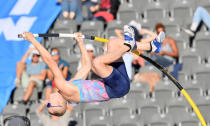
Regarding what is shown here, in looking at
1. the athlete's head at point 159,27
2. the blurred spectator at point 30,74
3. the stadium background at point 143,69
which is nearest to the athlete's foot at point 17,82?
the blurred spectator at point 30,74

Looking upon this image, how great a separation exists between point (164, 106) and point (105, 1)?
364 centimetres

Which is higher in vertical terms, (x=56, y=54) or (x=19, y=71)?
(x=56, y=54)

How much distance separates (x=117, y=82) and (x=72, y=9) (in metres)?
6.04

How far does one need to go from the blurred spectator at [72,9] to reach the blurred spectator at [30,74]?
1.66m

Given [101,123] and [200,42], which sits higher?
[200,42]

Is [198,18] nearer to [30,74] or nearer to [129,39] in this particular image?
[30,74]

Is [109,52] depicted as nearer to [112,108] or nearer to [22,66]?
[112,108]

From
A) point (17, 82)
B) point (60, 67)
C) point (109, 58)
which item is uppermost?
point (60, 67)

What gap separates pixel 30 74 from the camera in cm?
1424

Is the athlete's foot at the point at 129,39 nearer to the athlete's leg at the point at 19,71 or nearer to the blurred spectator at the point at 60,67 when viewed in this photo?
the blurred spectator at the point at 60,67

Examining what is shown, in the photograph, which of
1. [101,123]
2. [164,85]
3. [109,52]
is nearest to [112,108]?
[101,123]

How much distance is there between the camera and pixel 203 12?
14.1 m

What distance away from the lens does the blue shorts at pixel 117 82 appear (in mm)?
9602

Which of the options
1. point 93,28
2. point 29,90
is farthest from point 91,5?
point 29,90
